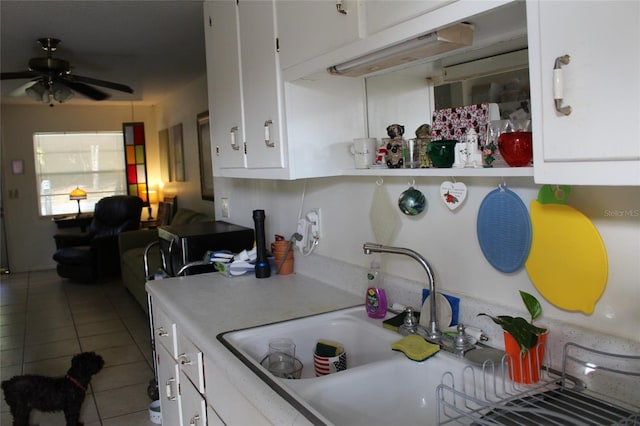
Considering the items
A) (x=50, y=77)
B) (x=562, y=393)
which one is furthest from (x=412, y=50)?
(x=50, y=77)

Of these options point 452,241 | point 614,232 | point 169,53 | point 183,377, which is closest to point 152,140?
point 169,53

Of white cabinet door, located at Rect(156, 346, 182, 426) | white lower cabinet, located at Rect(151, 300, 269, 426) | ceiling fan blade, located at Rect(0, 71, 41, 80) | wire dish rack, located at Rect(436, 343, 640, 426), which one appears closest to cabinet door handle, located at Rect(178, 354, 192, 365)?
white lower cabinet, located at Rect(151, 300, 269, 426)

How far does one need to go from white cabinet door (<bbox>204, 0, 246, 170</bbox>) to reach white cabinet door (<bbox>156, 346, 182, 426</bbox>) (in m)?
0.89

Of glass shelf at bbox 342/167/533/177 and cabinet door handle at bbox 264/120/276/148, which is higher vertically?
cabinet door handle at bbox 264/120/276/148

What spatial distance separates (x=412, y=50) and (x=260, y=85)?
867 millimetres

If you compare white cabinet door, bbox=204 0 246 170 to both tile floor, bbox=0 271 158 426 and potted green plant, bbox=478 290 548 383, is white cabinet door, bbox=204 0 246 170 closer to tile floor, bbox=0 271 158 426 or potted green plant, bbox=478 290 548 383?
potted green plant, bbox=478 290 548 383

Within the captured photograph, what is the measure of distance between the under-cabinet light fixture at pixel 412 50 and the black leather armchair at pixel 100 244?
5.70 metres

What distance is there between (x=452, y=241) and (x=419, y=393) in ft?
1.51

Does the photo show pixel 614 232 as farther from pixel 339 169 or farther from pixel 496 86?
pixel 339 169

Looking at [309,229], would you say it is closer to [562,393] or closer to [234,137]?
[234,137]

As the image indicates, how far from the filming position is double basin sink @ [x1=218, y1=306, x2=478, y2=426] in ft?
4.16

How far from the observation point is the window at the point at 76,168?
7703 millimetres

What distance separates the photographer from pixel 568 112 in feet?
3.00

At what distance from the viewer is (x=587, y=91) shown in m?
0.88
